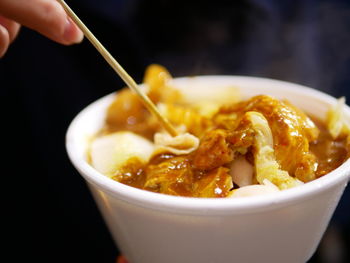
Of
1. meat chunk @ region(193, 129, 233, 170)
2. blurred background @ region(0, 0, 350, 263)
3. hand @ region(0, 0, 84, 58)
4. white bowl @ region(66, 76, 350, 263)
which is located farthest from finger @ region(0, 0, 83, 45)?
blurred background @ region(0, 0, 350, 263)

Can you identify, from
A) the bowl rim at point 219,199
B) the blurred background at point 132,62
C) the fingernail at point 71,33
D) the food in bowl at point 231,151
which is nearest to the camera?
the bowl rim at point 219,199

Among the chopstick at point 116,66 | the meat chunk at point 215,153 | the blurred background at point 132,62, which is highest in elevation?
the chopstick at point 116,66

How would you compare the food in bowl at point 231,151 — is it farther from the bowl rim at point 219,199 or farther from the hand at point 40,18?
the hand at point 40,18

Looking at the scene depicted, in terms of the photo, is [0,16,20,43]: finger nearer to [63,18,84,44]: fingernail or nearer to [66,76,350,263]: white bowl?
[63,18,84,44]: fingernail

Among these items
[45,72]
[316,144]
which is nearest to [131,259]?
[316,144]

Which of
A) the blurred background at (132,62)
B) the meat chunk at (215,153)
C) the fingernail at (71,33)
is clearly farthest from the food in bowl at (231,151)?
the blurred background at (132,62)

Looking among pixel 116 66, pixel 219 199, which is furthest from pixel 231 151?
pixel 116 66
